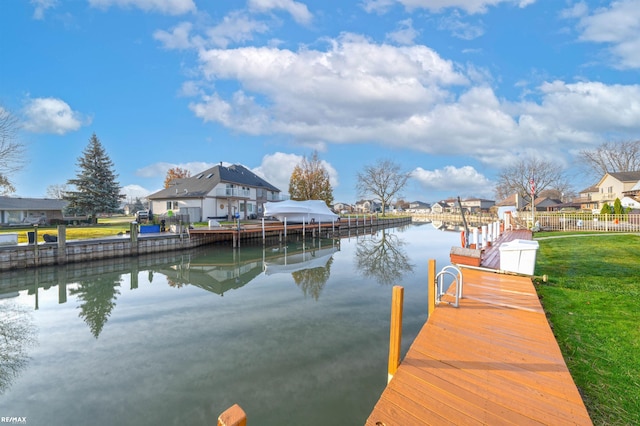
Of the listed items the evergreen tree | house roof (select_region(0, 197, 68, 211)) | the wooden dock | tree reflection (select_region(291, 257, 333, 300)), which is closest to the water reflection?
tree reflection (select_region(291, 257, 333, 300))

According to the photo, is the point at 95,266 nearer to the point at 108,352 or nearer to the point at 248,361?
the point at 108,352

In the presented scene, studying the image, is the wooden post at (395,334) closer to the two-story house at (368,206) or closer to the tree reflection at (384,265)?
the tree reflection at (384,265)

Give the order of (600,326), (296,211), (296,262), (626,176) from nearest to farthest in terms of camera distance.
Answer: (600,326) < (296,262) < (296,211) < (626,176)

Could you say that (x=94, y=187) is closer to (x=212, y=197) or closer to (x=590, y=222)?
(x=212, y=197)

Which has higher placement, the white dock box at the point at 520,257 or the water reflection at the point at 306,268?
the white dock box at the point at 520,257

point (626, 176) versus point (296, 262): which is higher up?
point (626, 176)

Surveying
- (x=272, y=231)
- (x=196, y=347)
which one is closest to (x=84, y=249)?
(x=196, y=347)

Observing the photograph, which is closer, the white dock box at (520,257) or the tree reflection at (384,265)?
the white dock box at (520,257)

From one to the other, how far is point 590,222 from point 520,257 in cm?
1896

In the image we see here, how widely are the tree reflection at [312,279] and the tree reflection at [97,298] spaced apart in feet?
19.0

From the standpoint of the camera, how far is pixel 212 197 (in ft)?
111

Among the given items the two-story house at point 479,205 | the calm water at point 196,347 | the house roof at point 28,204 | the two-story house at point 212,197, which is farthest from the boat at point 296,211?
the two-story house at point 479,205

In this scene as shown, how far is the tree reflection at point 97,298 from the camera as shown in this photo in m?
7.81

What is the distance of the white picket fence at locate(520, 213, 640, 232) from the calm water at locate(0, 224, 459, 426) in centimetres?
1759
